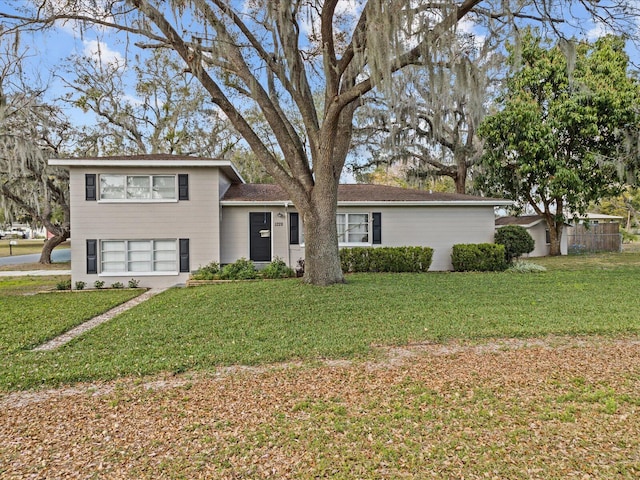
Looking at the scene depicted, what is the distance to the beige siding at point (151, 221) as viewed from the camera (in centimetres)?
1169

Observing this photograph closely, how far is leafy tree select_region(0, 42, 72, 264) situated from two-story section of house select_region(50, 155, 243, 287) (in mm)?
4019

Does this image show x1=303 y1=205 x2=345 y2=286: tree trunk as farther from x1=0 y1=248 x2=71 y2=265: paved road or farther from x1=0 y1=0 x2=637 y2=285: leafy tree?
x1=0 y1=248 x2=71 y2=265: paved road

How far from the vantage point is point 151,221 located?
12.0m

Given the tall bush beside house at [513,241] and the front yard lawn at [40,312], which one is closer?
the front yard lawn at [40,312]

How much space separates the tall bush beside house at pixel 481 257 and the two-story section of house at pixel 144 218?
8022 mm

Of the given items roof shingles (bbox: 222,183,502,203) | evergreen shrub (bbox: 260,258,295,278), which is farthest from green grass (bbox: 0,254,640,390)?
roof shingles (bbox: 222,183,502,203)

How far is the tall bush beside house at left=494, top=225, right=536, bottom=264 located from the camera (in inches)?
536

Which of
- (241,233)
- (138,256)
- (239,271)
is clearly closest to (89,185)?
(138,256)

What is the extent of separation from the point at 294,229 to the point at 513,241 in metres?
7.73

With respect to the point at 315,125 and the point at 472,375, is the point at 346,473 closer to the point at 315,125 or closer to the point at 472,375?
the point at 472,375

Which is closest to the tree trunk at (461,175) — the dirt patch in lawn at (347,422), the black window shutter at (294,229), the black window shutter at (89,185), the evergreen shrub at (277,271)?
the black window shutter at (294,229)

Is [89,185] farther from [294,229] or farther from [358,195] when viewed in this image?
[358,195]

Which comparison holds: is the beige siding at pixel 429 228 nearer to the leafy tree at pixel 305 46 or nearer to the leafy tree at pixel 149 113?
the leafy tree at pixel 305 46

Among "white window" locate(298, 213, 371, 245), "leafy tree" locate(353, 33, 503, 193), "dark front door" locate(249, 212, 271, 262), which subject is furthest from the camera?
"leafy tree" locate(353, 33, 503, 193)
